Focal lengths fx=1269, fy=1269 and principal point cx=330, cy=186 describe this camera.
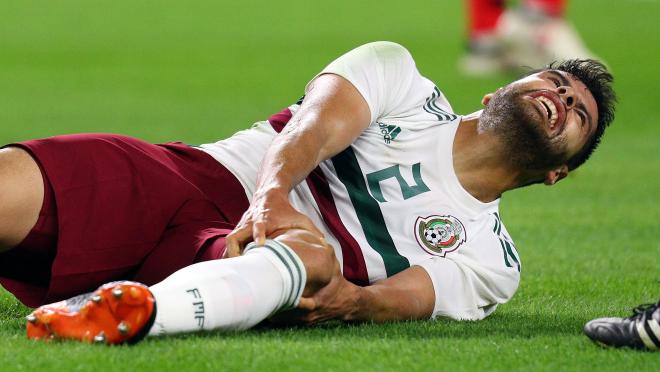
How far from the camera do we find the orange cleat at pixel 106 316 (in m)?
2.81

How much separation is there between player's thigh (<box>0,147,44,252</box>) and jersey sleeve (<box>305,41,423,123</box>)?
1018mm

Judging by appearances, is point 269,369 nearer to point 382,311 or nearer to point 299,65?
point 382,311

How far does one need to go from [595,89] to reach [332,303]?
1.28 m

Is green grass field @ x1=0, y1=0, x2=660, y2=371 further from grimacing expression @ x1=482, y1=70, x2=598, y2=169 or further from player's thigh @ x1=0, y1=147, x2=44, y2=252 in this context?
grimacing expression @ x1=482, y1=70, x2=598, y2=169

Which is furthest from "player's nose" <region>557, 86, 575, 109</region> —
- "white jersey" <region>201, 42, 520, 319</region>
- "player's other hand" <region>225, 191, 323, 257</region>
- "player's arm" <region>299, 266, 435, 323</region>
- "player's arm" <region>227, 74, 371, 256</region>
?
"player's other hand" <region>225, 191, 323, 257</region>

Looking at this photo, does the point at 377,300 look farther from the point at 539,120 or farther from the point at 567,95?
Answer: the point at 567,95

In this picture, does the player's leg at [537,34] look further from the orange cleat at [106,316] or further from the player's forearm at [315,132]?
the orange cleat at [106,316]

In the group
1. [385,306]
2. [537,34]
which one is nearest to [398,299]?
[385,306]

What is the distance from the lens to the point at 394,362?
291 cm

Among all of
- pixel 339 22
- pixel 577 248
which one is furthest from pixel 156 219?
pixel 339 22

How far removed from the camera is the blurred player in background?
13.7m

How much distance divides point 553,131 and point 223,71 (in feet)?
33.1

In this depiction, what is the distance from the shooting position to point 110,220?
3434mm

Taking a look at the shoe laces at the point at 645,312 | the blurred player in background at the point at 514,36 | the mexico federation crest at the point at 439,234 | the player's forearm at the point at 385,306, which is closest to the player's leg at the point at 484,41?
the blurred player in background at the point at 514,36
